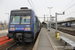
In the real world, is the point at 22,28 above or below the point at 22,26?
below

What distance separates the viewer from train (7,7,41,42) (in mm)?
5875

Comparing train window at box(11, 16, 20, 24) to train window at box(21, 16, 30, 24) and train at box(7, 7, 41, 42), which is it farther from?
train window at box(21, 16, 30, 24)

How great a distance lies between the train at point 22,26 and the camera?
19.3 ft

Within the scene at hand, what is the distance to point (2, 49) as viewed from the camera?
5.71 meters

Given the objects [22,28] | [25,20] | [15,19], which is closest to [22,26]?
[22,28]

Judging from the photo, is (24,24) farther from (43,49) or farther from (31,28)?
(43,49)

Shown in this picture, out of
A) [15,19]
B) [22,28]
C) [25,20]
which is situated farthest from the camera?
[15,19]

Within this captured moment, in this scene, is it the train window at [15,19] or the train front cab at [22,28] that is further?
the train window at [15,19]

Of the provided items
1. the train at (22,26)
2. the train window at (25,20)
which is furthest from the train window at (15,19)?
the train window at (25,20)

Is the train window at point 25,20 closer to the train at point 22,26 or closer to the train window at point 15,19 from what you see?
the train at point 22,26

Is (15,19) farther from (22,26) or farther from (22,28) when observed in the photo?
(22,28)

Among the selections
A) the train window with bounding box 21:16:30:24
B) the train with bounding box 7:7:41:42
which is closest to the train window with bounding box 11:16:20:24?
the train with bounding box 7:7:41:42

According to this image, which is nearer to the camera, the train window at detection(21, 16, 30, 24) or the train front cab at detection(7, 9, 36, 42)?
the train front cab at detection(7, 9, 36, 42)

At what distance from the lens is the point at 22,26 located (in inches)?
238
